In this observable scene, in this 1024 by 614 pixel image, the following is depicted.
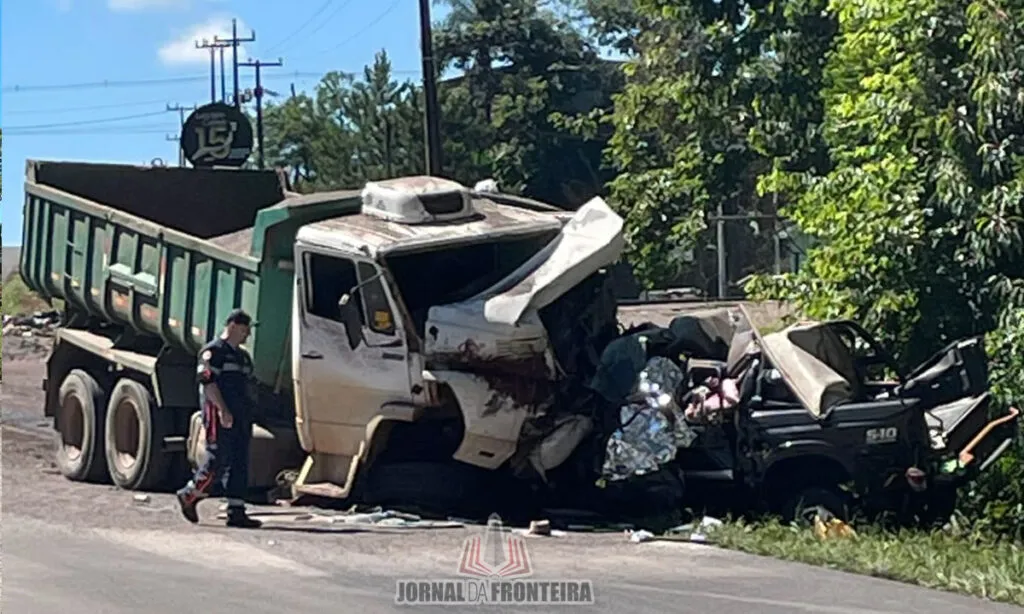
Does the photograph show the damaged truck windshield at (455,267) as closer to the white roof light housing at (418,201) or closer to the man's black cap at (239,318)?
the white roof light housing at (418,201)

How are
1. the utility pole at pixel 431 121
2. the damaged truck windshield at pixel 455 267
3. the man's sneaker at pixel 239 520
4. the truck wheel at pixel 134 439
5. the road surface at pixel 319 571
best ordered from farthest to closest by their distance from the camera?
the utility pole at pixel 431 121, the truck wheel at pixel 134 439, the damaged truck windshield at pixel 455 267, the man's sneaker at pixel 239 520, the road surface at pixel 319 571

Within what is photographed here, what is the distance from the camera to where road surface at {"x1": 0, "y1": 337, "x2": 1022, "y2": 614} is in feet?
29.3

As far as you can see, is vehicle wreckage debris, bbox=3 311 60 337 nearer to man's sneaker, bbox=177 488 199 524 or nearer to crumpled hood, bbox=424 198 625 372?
man's sneaker, bbox=177 488 199 524

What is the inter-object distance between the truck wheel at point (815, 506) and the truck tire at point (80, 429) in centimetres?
689

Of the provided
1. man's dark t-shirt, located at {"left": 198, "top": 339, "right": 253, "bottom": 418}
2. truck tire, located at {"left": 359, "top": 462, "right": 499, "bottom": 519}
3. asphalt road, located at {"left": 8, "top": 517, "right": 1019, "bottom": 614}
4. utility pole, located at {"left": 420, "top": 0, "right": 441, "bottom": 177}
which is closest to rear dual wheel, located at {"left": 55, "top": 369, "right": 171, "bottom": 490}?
man's dark t-shirt, located at {"left": 198, "top": 339, "right": 253, "bottom": 418}

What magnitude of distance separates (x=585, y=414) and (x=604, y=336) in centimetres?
84

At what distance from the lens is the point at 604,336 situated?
43.5 feet

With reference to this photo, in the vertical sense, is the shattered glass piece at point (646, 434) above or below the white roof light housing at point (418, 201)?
below

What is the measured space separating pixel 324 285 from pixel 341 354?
23.9 inches

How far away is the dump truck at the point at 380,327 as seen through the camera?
40.8 feet

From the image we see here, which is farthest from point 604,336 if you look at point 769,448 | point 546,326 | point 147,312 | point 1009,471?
point 147,312

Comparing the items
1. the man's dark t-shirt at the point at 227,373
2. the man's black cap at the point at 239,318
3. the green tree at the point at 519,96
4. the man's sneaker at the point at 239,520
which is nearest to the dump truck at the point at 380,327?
the man's black cap at the point at 239,318

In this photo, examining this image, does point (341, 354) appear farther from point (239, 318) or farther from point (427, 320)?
point (239, 318)

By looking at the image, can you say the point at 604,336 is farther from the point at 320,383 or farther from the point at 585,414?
the point at 320,383
